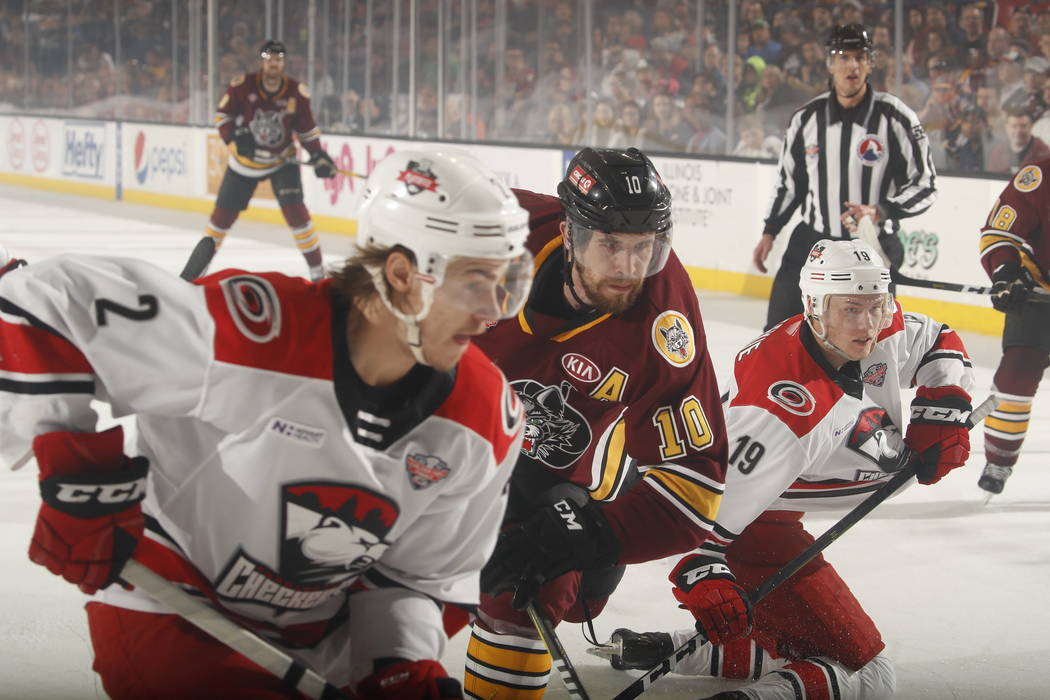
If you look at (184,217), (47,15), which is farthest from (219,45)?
(47,15)

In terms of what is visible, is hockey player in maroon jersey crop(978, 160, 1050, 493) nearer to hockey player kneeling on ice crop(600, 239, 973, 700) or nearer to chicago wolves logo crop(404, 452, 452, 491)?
hockey player kneeling on ice crop(600, 239, 973, 700)

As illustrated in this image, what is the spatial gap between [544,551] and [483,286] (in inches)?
Result: 26.5

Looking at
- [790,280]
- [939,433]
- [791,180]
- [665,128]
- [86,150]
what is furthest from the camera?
[86,150]

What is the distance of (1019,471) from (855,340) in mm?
2012

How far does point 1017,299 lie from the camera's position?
3932mm

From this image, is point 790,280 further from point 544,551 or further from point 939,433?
point 544,551

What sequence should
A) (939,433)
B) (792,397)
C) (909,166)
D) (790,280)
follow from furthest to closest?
1. (909,166)
2. (790,280)
3. (939,433)
4. (792,397)

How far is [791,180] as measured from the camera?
479 cm

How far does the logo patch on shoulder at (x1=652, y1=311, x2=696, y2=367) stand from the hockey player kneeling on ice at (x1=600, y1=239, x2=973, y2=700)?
0.33 m

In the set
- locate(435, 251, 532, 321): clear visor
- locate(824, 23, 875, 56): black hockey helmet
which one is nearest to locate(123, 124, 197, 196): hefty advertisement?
locate(824, 23, 875, 56): black hockey helmet

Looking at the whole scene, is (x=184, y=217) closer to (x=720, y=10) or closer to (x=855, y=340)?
(x=720, y=10)

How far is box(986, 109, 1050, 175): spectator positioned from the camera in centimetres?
671

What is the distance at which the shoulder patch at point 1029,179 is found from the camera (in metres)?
3.94

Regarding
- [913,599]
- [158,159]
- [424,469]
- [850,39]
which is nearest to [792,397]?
[913,599]
